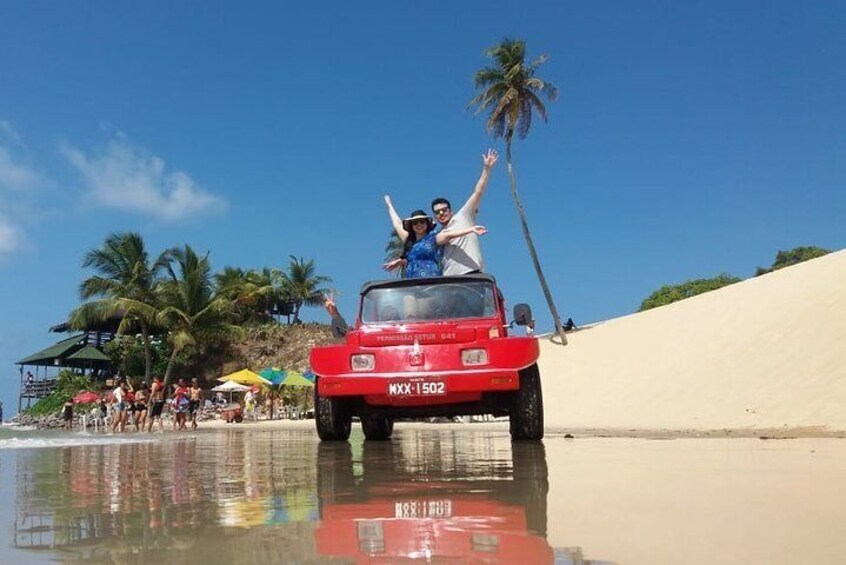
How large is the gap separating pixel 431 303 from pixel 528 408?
4.84ft

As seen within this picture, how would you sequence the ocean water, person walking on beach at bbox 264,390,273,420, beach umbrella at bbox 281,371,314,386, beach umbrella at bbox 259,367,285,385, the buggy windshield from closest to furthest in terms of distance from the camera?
the buggy windshield, the ocean water, person walking on beach at bbox 264,390,273,420, beach umbrella at bbox 281,371,314,386, beach umbrella at bbox 259,367,285,385

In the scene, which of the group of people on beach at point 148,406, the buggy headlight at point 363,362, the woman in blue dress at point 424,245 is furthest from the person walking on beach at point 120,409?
the buggy headlight at point 363,362

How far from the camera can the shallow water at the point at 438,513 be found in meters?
2.03

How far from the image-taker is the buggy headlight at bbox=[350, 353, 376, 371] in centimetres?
632

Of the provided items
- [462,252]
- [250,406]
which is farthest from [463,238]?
[250,406]

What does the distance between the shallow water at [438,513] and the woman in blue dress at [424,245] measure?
3134 mm

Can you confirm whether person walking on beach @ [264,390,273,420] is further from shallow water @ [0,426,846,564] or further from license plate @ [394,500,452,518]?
license plate @ [394,500,452,518]

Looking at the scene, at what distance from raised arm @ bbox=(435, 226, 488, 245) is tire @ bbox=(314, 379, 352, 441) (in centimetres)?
216

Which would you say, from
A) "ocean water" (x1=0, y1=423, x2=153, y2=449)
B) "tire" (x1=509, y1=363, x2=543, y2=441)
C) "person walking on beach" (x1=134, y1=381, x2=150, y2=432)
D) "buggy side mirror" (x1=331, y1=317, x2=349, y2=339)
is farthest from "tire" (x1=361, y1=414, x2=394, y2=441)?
"person walking on beach" (x1=134, y1=381, x2=150, y2=432)

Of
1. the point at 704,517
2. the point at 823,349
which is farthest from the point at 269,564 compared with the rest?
the point at 823,349

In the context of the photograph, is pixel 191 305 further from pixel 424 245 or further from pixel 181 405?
pixel 424 245

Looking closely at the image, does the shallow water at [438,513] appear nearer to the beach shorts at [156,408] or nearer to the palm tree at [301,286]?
the beach shorts at [156,408]

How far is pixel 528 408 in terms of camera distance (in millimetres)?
6695

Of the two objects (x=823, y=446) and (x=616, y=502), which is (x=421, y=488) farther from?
(x=823, y=446)
